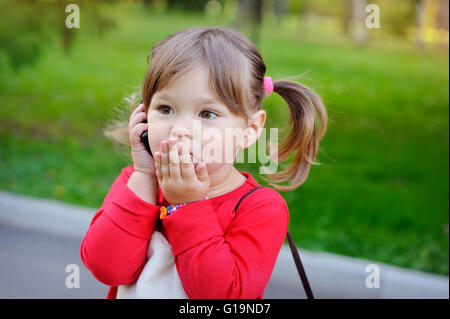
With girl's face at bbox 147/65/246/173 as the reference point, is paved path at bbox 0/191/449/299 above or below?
below

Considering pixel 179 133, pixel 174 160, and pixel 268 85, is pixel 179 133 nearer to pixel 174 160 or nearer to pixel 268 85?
pixel 174 160

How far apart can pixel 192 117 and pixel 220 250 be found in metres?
0.35

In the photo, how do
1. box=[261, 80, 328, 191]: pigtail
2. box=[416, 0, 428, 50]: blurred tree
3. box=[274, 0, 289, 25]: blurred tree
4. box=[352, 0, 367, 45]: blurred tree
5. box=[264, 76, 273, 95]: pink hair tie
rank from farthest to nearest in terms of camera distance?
box=[274, 0, 289, 25]: blurred tree, box=[352, 0, 367, 45]: blurred tree, box=[416, 0, 428, 50]: blurred tree, box=[261, 80, 328, 191]: pigtail, box=[264, 76, 273, 95]: pink hair tie

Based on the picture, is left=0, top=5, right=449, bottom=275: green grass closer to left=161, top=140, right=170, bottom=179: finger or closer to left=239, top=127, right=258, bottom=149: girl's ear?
left=239, top=127, right=258, bottom=149: girl's ear

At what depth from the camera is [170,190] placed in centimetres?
130

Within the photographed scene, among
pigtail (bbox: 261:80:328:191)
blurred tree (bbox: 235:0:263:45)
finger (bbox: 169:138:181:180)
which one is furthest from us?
blurred tree (bbox: 235:0:263:45)

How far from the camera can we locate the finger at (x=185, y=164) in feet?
4.17

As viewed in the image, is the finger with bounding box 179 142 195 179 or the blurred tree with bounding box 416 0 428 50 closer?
the finger with bounding box 179 142 195 179

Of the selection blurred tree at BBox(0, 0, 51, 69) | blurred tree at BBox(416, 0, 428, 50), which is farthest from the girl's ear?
blurred tree at BBox(0, 0, 51, 69)

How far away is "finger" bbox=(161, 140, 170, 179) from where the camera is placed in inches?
49.8

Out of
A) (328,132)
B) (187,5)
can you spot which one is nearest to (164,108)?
(328,132)

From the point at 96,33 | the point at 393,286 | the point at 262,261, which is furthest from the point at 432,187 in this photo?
the point at 96,33

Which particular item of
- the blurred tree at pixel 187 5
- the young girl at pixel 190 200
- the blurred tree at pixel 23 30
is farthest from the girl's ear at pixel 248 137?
the blurred tree at pixel 23 30

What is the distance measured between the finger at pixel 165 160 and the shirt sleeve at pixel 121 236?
10 cm
